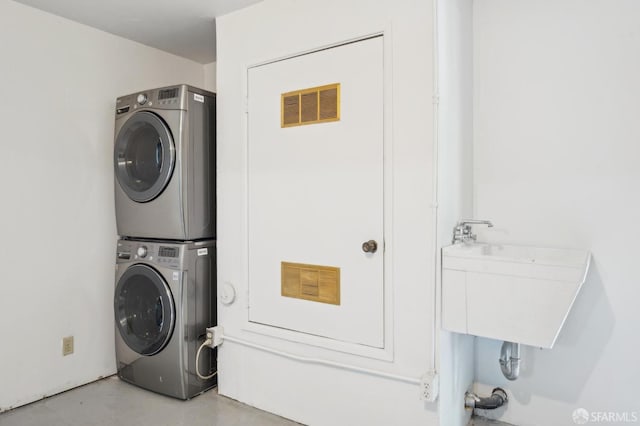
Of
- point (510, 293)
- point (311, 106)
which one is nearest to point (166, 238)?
point (311, 106)

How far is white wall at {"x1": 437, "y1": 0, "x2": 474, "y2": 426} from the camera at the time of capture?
1.81 meters

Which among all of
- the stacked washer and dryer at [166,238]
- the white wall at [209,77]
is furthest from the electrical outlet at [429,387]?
the white wall at [209,77]

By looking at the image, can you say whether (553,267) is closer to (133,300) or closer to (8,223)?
(133,300)

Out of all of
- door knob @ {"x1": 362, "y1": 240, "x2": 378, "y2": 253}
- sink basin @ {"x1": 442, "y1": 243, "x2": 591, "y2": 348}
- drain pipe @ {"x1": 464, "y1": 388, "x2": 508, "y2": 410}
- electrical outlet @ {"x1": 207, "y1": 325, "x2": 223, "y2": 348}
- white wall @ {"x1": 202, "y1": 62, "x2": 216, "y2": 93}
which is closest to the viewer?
sink basin @ {"x1": 442, "y1": 243, "x2": 591, "y2": 348}

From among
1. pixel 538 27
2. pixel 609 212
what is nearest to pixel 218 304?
pixel 609 212

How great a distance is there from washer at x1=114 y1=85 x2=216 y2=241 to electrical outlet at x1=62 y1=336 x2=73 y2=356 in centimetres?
73

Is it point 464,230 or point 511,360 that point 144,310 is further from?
point 511,360

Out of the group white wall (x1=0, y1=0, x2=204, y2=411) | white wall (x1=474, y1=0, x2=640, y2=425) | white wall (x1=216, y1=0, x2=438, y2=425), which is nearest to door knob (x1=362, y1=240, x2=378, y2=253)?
white wall (x1=216, y1=0, x2=438, y2=425)

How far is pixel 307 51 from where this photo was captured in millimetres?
2121

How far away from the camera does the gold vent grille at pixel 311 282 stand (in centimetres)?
206

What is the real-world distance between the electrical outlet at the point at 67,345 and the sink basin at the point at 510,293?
7.57 feet

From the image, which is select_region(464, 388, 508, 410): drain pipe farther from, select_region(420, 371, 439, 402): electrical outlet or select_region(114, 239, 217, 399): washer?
select_region(114, 239, 217, 399): washer

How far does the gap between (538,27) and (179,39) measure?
2.33 meters

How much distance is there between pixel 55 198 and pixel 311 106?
1.72 metres
